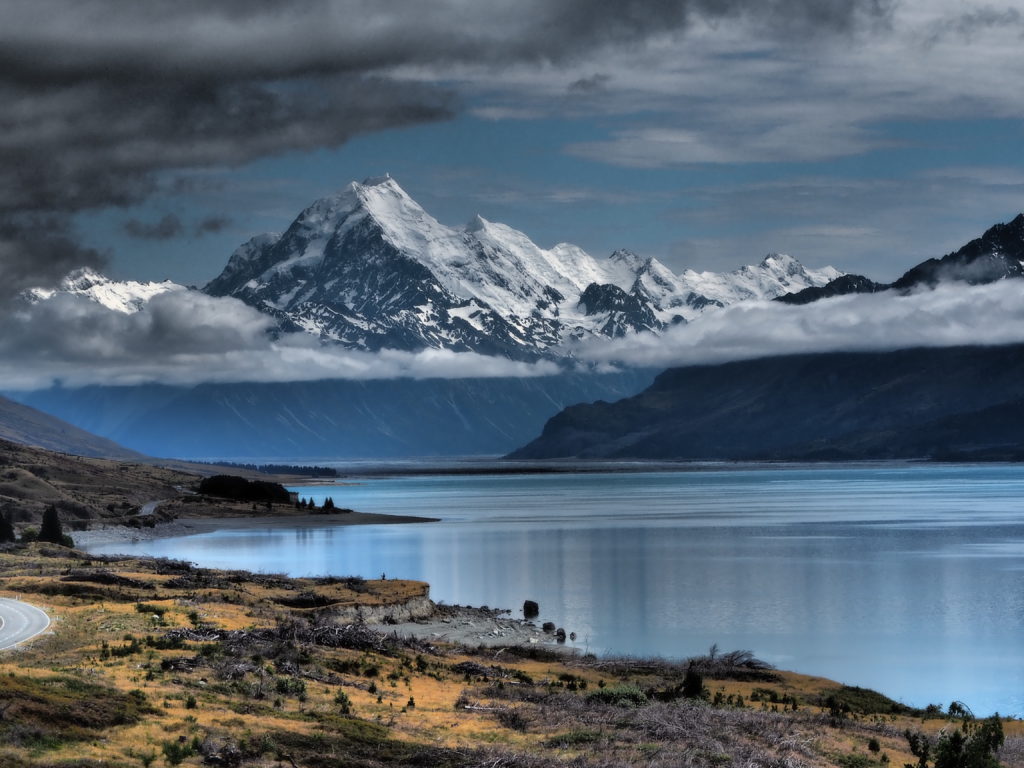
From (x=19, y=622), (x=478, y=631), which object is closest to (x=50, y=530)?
(x=478, y=631)

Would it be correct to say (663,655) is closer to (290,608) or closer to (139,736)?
(290,608)

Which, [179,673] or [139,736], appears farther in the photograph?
[179,673]

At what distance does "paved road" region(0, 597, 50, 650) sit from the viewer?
49.8 m

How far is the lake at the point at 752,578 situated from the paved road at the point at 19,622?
3147 centimetres

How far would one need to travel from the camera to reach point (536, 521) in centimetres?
19862

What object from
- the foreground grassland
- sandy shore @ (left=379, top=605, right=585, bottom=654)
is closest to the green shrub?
the foreground grassland

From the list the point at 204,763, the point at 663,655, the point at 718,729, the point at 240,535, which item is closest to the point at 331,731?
the point at 204,763

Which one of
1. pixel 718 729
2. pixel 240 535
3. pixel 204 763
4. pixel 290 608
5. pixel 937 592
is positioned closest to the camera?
pixel 204 763

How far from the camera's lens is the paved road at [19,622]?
49.8m

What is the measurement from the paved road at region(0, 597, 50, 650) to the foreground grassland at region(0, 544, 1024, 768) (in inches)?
39.6

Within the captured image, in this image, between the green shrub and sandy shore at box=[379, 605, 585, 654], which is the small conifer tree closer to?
sandy shore at box=[379, 605, 585, 654]

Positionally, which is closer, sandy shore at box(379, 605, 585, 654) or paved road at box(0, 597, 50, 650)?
paved road at box(0, 597, 50, 650)

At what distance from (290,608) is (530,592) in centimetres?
3451

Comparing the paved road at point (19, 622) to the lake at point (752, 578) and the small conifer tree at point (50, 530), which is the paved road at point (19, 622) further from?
the small conifer tree at point (50, 530)
